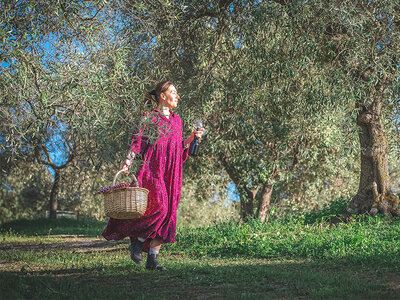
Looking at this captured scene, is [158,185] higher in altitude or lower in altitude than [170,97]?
lower

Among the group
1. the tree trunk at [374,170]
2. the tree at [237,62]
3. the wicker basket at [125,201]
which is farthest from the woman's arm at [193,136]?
the tree trunk at [374,170]

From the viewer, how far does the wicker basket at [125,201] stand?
5039mm

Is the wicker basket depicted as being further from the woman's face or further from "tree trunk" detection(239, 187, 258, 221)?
"tree trunk" detection(239, 187, 258, 221)

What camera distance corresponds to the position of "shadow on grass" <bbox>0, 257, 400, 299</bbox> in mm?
4090

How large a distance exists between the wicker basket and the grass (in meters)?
0.75

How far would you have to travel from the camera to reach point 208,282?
484 cm

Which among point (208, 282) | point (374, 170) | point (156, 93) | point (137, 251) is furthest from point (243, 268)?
point (374, 170)

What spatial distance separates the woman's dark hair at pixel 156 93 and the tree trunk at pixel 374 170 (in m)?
5.11

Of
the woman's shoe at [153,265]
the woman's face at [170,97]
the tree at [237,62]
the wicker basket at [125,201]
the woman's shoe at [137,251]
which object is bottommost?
the woman's shoe at [153,265]

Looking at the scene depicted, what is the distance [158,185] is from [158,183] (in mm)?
29

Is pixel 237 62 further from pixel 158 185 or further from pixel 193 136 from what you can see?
pixel 158 185

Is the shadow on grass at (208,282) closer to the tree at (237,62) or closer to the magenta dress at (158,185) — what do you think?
the magenta dress at (158,185)

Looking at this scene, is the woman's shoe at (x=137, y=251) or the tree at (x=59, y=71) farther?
the woman's shoe at (x=137, y=251)

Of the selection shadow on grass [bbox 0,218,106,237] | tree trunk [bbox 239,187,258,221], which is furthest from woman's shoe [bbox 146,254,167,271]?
tree trunk [bbox 239,187,258,221]
